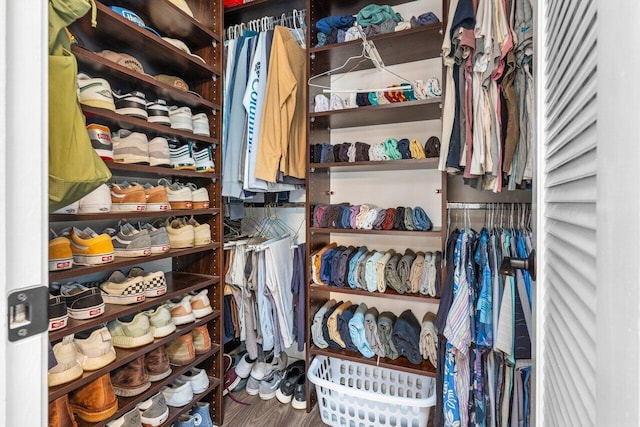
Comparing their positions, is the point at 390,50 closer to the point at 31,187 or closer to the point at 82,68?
the point at 82,68

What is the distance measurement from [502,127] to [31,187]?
1386mm

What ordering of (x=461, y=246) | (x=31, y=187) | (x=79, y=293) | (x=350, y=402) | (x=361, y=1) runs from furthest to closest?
(x=361, y=1)
(x=350, y=402)
(x=461, y=246)
(x=79, y=293)
(x=31, y=187)

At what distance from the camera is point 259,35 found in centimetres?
164

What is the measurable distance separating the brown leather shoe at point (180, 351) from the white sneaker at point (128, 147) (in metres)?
0.81

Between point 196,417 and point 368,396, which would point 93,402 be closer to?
point 196,417

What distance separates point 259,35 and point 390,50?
0.68 m

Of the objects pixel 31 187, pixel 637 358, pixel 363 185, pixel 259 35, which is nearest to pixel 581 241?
pixel 637 358

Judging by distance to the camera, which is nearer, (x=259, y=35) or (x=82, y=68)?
(x=82, y=68)

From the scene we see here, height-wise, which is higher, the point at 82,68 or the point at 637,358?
the point at 82,68

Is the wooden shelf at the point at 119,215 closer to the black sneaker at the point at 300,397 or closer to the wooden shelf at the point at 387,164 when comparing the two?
the wooden shelf at the point at 387,164

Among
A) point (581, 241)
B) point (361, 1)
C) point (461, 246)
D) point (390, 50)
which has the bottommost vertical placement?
point (461, 246)

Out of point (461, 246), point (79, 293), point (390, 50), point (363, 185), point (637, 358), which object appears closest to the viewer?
point (637, 358)

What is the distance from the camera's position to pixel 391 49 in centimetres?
161

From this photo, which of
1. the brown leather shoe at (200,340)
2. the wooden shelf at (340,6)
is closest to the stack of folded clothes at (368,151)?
the wooden shelf at (340,6)
